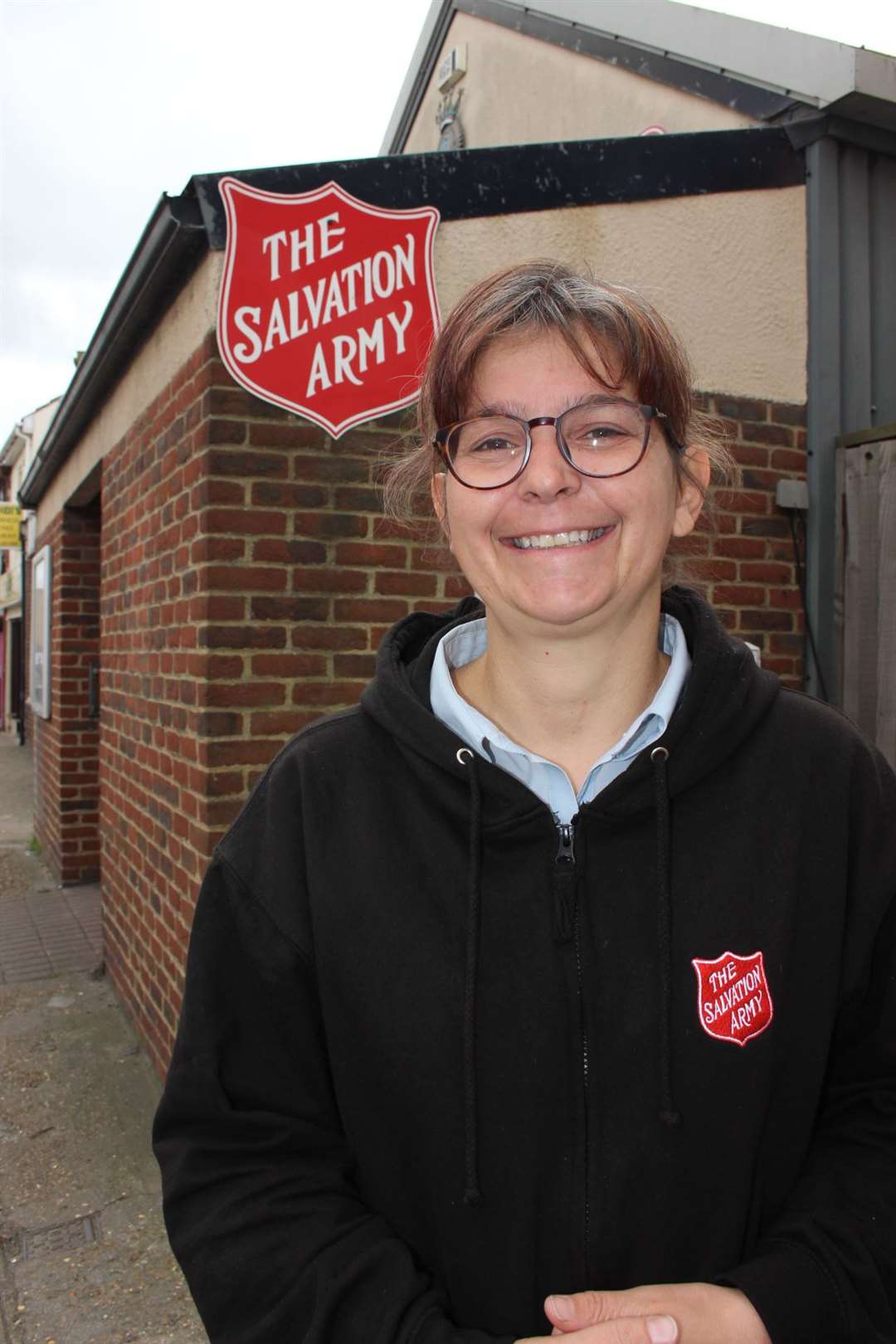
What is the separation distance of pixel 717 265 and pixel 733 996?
3116 millimetres

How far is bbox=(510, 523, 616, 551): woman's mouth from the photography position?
1.33 meters

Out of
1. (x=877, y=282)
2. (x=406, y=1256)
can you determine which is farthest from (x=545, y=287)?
(x=877, y=282)

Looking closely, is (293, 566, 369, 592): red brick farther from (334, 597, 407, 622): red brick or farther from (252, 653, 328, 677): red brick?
(252, 653, 328, 677): red brick

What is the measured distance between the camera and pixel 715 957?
125cm

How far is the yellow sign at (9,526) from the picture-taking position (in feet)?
53.5

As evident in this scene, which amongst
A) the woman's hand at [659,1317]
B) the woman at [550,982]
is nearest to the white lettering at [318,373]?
the woman at [550,982]

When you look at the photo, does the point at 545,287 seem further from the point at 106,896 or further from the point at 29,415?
the point at 29,415

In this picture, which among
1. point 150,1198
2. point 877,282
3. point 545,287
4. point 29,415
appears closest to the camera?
point 545,287

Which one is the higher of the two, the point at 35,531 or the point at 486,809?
the point at 35,531

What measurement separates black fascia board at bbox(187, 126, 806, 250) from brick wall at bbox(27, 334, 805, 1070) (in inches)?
23.4

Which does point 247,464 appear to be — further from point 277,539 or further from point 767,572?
point 767,572

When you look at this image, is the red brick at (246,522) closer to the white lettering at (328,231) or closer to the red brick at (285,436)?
the red brick at (285,436)

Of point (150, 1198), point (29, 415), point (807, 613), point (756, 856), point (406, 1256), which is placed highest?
point (29, 415)

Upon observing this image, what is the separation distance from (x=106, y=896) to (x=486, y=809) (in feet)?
14.4
